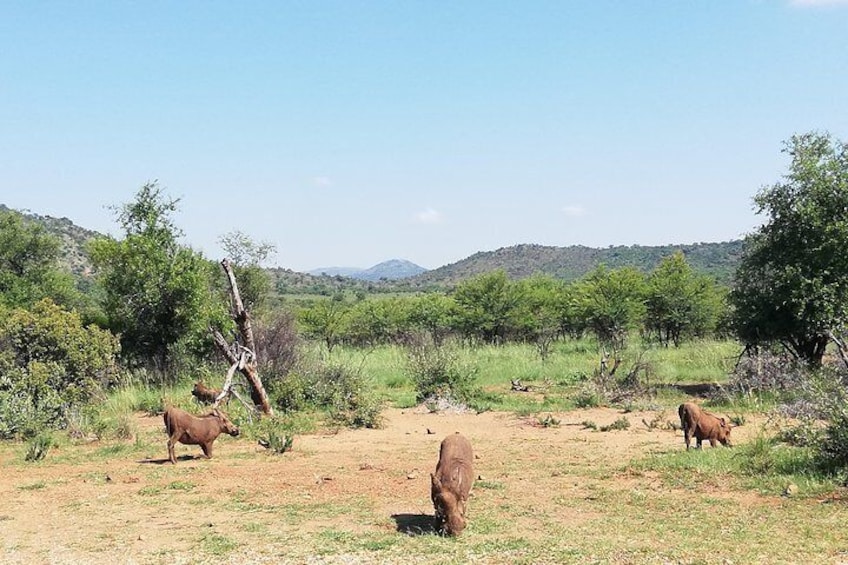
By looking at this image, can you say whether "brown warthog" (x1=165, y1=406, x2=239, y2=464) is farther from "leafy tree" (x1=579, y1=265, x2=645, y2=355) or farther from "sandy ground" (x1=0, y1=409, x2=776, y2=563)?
"leafy tree" (x1=579, y1=265, x2=645, y2=355)

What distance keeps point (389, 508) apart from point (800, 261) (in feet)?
48.9

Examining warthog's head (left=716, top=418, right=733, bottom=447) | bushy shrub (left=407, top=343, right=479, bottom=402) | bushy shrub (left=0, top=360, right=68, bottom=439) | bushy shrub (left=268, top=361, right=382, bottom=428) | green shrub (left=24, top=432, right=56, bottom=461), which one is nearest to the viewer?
warthog's head (left=716, top=418, right=733, bottom=447)

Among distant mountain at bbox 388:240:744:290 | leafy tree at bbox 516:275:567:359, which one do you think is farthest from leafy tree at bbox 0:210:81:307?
distant mountain at bbox 388:240:744:290

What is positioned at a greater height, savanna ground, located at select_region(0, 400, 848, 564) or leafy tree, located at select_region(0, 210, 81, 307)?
leafy tree, located at select_region(0, 210, 81, 307)

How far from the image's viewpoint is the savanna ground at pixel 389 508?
22.4ft

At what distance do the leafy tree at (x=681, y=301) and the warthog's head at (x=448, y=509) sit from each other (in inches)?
1336

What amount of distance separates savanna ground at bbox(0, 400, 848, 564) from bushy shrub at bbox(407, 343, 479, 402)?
6.04m

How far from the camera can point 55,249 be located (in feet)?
92.6

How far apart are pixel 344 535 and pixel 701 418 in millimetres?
7043

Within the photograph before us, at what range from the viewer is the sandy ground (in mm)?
7367

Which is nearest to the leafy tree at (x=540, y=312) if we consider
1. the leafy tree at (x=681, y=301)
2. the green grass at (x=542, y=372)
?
the leafy tree at (x=681, y=301)

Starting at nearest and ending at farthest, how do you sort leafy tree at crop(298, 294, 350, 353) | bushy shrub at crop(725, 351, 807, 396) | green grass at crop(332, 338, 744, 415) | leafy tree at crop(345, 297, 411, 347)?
bushy shrub at crop(725, 351, 807, 396) < green grass at crop(332, 338, 744, 415) < leafy tree at crop(298, 294, 350, 353) < leafy tree at crop(345, 297, 411, 347)

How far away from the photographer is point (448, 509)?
7.17 m

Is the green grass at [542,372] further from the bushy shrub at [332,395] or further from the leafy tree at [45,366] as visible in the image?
the leafy tree at [45,366]
